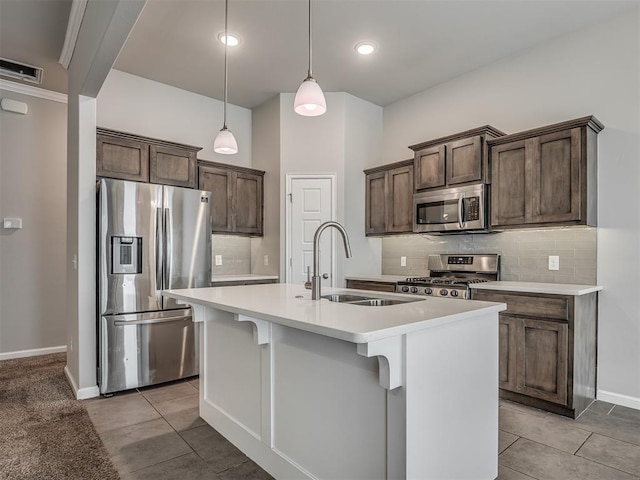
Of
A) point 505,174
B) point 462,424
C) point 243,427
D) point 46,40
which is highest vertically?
point 46,40

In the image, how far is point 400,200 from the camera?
4340 mm

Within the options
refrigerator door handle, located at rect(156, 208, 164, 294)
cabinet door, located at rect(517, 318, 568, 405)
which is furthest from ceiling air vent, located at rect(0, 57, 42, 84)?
cabinet door, located at rect(517, 318, 568, 405)

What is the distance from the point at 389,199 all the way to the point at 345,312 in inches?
120

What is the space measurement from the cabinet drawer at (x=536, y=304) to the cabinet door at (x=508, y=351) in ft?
0.27

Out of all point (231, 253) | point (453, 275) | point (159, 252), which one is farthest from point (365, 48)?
point (231, 253)

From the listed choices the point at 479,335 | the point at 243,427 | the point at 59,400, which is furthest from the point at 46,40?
the point at 479,335

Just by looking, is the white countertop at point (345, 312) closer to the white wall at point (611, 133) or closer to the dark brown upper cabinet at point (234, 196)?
the white wall at point (611, 133)

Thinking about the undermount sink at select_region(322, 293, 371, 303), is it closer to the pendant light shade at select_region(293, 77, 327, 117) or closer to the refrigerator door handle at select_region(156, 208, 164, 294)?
the pendant light shade at select_region(293, 77, 327, 117)

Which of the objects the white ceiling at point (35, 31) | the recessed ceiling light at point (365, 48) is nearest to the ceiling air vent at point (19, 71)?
the white ceiling at point (35, 31)

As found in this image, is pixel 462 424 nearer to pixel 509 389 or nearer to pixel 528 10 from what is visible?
pixel 509 389

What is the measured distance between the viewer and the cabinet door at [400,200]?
13.9 ft

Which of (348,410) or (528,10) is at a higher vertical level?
(528,10)

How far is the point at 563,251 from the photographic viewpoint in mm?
3318

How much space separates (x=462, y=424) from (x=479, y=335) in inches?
15.5
